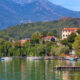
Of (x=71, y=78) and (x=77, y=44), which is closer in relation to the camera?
(x=71, y=78)

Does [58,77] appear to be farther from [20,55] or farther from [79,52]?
[20,55]

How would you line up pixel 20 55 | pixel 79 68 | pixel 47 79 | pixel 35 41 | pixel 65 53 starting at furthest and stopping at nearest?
pixel 35 41
pixel 20 55
pixel 65 53
pixel 79 68
pixel 47 79

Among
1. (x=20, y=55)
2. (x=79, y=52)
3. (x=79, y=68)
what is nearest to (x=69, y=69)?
(x=79, y=68)

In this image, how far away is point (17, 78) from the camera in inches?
2685

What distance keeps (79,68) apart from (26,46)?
105872mm

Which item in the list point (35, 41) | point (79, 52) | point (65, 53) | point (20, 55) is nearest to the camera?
point (79, 52)

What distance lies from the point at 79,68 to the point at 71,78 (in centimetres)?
1713

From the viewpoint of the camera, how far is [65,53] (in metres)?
165

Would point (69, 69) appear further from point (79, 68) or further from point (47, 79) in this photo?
point (47, 79)

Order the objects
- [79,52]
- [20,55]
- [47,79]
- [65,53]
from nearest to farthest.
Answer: [47,79] → [79,52] → [65,53] → [20,55]

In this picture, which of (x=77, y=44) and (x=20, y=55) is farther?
(x=20, y=55)

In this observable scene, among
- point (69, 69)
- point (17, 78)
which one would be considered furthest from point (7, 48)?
point (17, 78)

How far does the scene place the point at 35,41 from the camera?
196375mm

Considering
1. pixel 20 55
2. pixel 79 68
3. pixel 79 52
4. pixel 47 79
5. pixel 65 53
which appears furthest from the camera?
pixel 20 55
